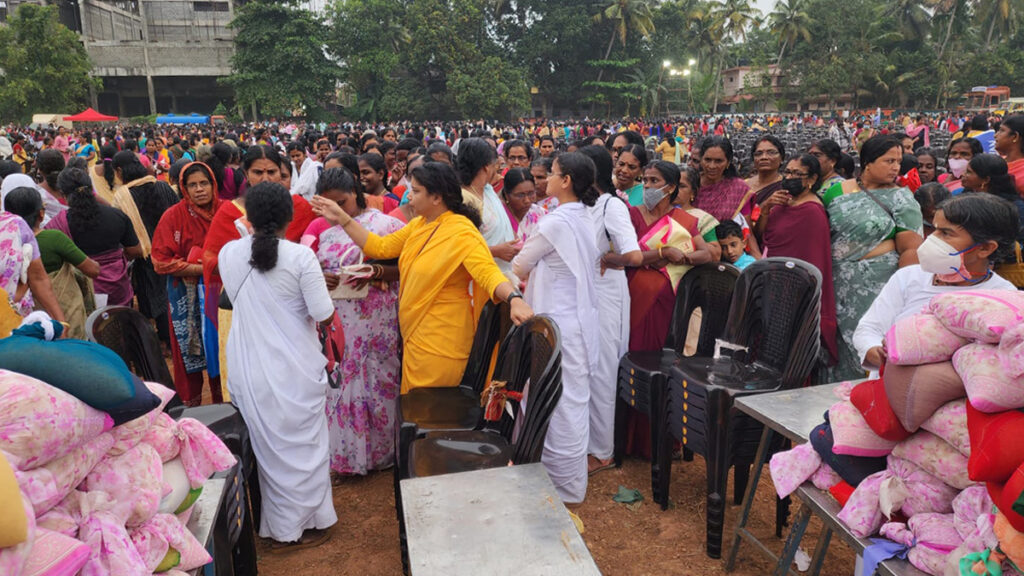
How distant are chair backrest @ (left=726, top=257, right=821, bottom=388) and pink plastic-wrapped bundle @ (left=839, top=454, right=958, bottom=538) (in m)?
1.13

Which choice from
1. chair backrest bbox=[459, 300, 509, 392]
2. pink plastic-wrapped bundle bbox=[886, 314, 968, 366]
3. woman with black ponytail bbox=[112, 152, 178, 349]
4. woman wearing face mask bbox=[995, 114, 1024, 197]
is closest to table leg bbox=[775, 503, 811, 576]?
pink plastic-wrapped bundle bbox=[886, 314, 968, 366]

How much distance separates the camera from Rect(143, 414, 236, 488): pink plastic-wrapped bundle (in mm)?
1564

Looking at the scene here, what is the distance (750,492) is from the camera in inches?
105

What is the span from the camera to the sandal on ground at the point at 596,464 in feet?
12.0

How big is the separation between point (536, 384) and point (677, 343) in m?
1.49

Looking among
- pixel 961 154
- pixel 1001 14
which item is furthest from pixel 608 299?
pixel 1001 14

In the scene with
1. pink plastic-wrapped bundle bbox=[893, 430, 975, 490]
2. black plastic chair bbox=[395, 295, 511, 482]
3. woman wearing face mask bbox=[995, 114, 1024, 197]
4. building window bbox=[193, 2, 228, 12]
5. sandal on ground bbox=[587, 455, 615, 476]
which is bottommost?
sandal on ground bbox=[587, 455, 615, 476]

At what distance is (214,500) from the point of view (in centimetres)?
185

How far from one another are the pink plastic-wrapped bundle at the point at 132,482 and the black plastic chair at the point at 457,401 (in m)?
1.21

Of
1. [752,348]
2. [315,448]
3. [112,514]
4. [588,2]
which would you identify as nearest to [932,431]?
[752,348]

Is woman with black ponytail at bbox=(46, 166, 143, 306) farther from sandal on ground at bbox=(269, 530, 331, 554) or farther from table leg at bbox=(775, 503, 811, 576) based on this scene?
table leg at bbox=(775, 503, 811, 576)

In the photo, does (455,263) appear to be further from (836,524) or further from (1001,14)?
(1001,14)

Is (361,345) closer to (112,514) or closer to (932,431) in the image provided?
(112,514)

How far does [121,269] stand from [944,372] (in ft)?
16.7
